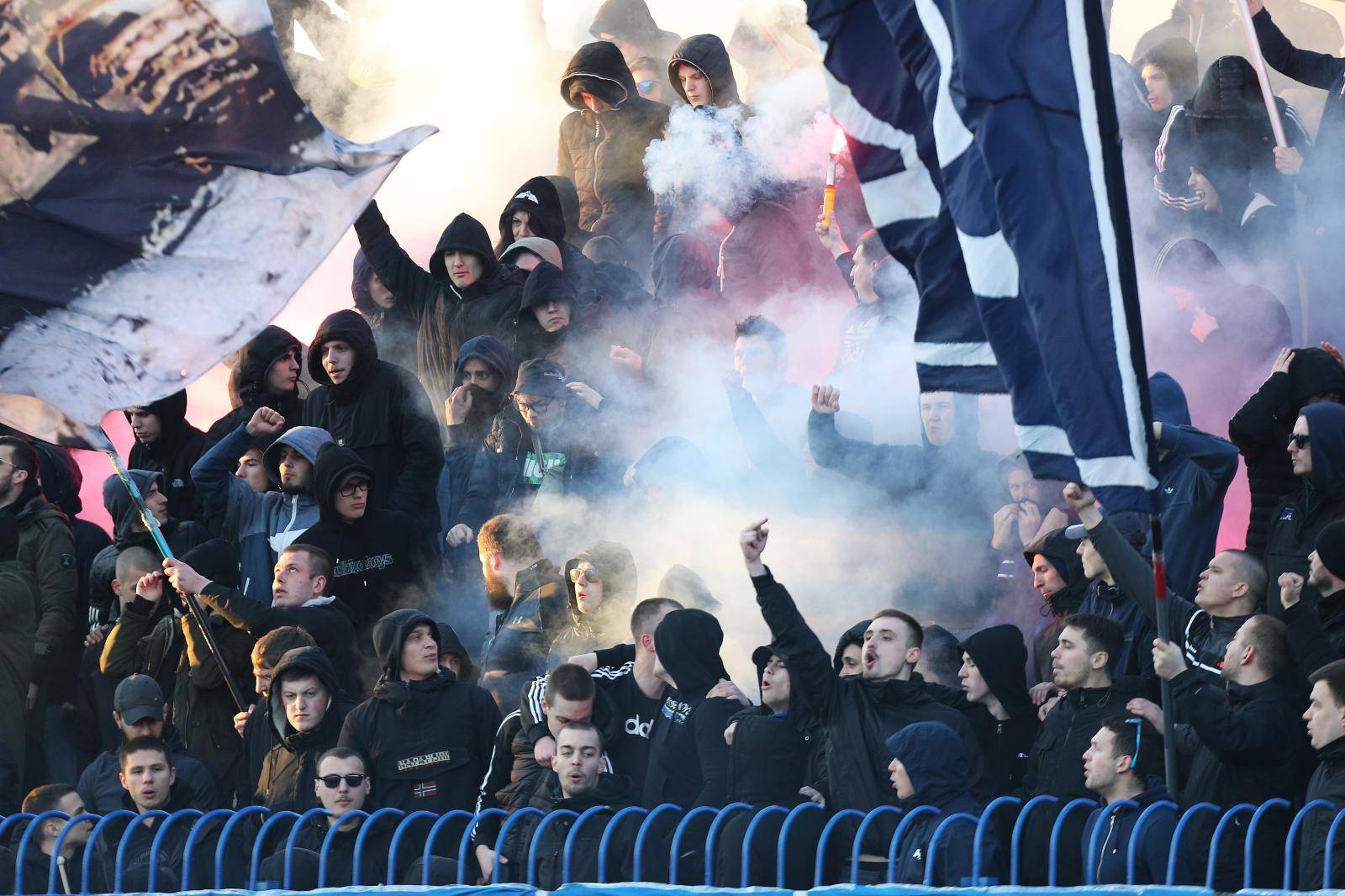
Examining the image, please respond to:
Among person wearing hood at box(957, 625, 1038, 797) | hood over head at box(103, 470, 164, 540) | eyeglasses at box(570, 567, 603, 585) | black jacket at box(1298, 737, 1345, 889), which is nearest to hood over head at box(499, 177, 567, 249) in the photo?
hood over head at box(103, 470, 164, 540)

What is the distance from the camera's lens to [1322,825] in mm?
6191

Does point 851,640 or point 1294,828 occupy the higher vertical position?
point 851,640

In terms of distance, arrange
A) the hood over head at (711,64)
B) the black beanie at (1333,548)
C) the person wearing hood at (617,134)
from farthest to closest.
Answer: the person wearing hood at (617,134), the hood over head at (711,64), the black beanie at (1333,548)

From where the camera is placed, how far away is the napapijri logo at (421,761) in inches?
317

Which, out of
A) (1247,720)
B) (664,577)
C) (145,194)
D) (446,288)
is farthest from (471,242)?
(1247,720)

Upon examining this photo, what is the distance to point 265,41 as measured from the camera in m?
7.47

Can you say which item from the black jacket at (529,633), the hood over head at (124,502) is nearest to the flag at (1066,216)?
the black jacket at (529,633)

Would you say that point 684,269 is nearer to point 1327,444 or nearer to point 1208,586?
point 1327,444

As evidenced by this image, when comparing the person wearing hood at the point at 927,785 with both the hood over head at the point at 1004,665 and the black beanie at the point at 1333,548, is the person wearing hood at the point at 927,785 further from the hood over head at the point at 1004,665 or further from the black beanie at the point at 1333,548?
the black beanie at the point at 1333,548

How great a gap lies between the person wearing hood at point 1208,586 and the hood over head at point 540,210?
15.6ft

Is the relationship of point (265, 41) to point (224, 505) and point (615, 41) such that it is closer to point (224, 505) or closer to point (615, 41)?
point (224, 505)

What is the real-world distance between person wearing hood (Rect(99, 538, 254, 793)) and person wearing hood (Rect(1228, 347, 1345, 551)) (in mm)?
4049

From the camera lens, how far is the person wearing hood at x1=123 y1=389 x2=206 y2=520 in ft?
34.4

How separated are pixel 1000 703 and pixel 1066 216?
2152 mm
